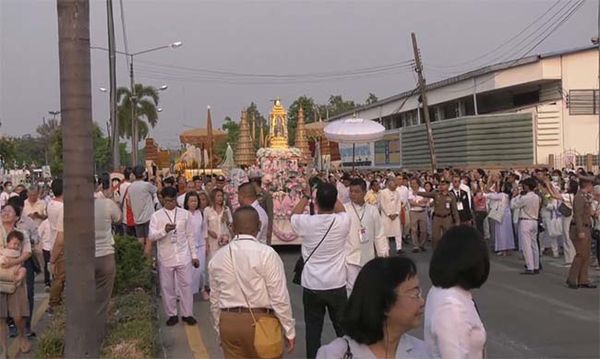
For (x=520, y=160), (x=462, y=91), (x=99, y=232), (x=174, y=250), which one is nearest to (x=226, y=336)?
(x=99, y=232)

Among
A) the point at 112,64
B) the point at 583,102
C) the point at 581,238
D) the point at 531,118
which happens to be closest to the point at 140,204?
the point at 581,238

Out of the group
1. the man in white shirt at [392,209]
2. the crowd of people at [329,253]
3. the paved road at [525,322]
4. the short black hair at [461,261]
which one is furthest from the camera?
the man in white shirt at [392,209]

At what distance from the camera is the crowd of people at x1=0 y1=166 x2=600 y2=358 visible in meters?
3.48

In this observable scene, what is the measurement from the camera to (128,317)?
896 centimetres

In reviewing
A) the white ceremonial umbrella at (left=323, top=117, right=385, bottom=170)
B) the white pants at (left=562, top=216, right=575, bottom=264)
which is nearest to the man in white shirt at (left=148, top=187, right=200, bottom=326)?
the white ceremonial umbrella at (left=323, top=117, right=385, bottom=170)

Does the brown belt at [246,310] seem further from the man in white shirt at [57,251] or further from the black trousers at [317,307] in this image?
the man in white shirt at [57,251]

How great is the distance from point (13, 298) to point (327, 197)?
363 centimetres

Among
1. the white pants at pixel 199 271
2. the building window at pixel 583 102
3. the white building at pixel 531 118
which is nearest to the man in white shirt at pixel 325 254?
the white pants at pixel 199 271

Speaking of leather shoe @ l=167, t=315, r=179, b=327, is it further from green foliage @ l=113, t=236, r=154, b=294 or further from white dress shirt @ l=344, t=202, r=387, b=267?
white dress shirt @ l=344, t=202, r=387, b=267

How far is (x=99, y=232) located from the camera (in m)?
8.93

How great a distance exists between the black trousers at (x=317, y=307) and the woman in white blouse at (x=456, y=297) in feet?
10.5

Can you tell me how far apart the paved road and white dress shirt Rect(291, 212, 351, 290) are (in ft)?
5.48

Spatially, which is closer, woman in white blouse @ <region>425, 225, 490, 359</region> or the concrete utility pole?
woman in white blouse @ <region>425, 225, 490, 359</region>

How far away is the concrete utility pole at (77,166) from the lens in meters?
7.05
